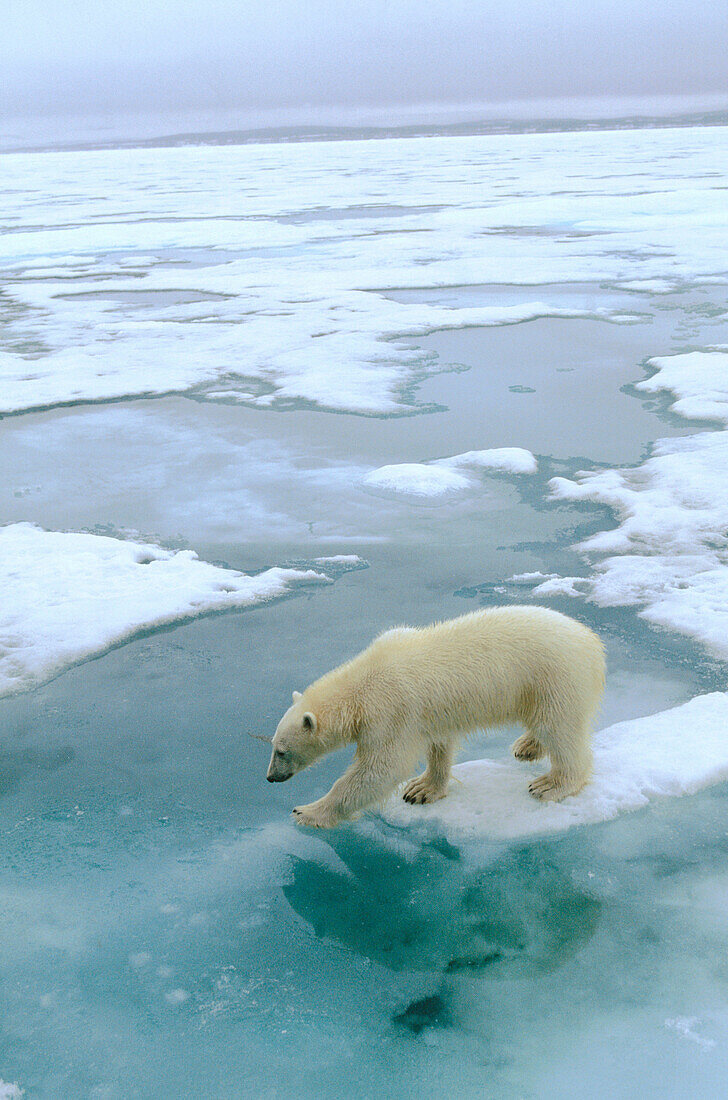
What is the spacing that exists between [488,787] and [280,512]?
8.17ft

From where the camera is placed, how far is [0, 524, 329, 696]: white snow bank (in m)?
3.47

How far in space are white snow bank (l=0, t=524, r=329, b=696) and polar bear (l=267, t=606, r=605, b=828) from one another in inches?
49.3

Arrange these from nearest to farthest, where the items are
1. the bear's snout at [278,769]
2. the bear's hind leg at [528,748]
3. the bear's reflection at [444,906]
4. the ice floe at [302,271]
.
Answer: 1. the bear's reflection at [444,906]
2. the bear's snout at [278,769]
3. the bear's hind leg at [528,748]
4. the ice floe at [302,271]

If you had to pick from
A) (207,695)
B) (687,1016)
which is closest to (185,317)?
(207,695)

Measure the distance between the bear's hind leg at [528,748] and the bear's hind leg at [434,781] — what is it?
280 mm

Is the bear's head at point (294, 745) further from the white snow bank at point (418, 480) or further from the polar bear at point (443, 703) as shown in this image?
the white snow bank at point (418, 480)

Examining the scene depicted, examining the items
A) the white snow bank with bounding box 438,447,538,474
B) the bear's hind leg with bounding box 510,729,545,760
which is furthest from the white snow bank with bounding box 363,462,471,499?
the bear's hind leg with bounding box 510,729,545,760

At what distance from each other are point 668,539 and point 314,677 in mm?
1953

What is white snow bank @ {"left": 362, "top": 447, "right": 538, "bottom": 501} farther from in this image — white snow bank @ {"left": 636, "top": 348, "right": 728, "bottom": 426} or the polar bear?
the polar bear

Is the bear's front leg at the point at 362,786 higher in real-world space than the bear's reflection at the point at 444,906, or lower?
higher

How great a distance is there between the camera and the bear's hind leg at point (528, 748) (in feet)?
9.04

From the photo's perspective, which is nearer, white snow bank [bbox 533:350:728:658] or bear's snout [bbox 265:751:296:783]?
bear's snout [bbox 265:751:296:783]

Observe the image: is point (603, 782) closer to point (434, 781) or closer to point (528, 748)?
point (528, 748)

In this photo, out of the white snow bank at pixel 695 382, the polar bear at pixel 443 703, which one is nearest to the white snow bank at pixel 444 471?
the white snow bank at pixel 695 382
